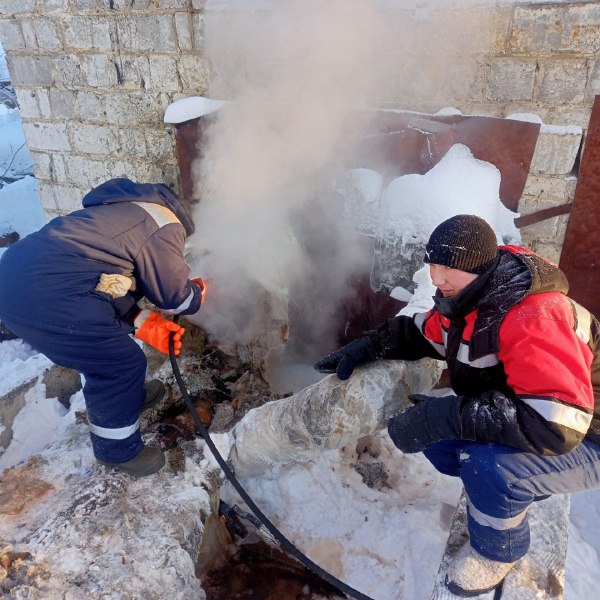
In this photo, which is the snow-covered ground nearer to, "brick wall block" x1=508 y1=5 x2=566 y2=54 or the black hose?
the black hose

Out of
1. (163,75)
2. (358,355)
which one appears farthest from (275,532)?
(163,75)

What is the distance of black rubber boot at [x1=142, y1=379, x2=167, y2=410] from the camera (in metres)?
3.11

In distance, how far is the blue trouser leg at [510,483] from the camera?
1699 millimetres

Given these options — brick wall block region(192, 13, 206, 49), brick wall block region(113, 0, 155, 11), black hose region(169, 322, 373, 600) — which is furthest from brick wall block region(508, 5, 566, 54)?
black hose region(169, 322, 373, 600)

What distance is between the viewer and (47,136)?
4.17 meters

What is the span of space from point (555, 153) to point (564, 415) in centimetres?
194

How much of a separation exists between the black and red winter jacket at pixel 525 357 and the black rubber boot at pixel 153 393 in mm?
2002

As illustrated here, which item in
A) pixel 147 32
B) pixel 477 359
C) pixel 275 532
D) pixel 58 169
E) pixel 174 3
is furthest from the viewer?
pixel 58 169

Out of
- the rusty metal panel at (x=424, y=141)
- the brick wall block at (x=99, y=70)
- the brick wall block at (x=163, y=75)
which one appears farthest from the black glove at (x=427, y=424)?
the brick wall block at (x=99, y=70)

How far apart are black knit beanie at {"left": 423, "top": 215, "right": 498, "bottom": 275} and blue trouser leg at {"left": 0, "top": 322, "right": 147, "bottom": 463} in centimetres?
162

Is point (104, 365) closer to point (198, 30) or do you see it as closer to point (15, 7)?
point (198, 30)

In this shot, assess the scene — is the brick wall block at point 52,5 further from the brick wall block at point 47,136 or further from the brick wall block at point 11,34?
the brick wall block at point 47,136

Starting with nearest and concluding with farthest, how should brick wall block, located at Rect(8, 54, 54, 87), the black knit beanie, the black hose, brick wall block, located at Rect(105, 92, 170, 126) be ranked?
the black knit beanie → the black hose → brick wall block, located at Rect(105, 92, 170, 126) → brick wall block, located at Rect(8, 54, 54, 87)

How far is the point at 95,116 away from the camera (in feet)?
12.8
